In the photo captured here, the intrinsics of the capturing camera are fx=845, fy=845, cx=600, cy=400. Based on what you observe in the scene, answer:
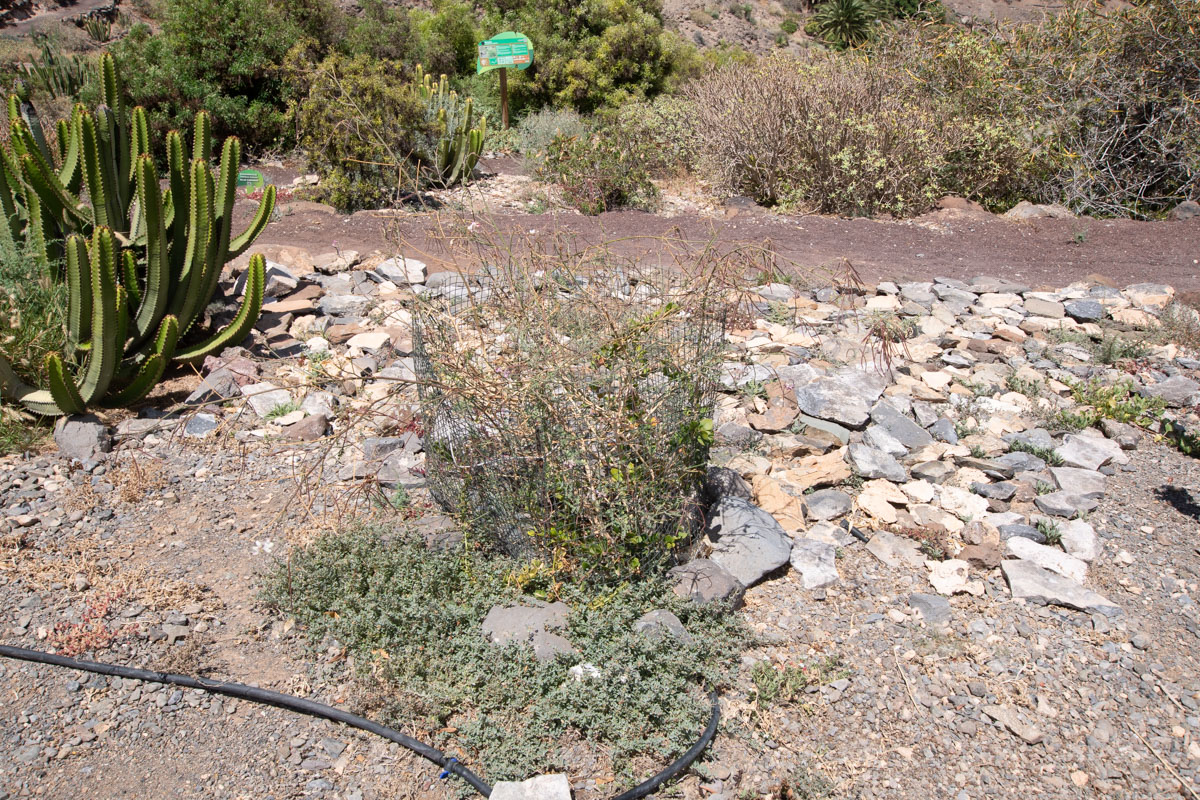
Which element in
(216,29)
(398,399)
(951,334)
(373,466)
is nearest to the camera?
(373,466)

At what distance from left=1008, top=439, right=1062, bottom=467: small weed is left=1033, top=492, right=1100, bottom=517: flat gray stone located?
1.06 feet

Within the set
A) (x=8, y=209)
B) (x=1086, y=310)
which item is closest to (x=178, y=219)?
(x=8, y=209)

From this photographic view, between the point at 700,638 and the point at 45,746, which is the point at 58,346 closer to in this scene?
the point at 45,746

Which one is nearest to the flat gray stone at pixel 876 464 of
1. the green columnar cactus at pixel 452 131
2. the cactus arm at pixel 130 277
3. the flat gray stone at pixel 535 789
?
the flat gray stone at pixel 535 789

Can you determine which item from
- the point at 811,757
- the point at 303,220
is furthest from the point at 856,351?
the point at 303,220

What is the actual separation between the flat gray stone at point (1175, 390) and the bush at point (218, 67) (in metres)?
9.17

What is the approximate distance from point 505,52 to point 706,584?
841 cm

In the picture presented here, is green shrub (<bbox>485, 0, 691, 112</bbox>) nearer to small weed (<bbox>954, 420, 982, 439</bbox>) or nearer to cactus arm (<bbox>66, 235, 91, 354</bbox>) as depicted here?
cactus arm (<bbox>66, 235, 91, 354</bbox>)

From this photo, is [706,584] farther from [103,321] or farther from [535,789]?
[103,321]

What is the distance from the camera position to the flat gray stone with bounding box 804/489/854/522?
3934mm

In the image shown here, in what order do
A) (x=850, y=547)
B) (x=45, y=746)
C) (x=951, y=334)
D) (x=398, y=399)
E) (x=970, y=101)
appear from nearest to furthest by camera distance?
(x=45, y=746), (x=850, y=547), (x=398, y=399), (x=951, y=334), (x=970, y=101)

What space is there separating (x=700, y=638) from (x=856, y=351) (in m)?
2.95

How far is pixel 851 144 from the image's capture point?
346 inches

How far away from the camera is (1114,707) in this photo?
2.94m
